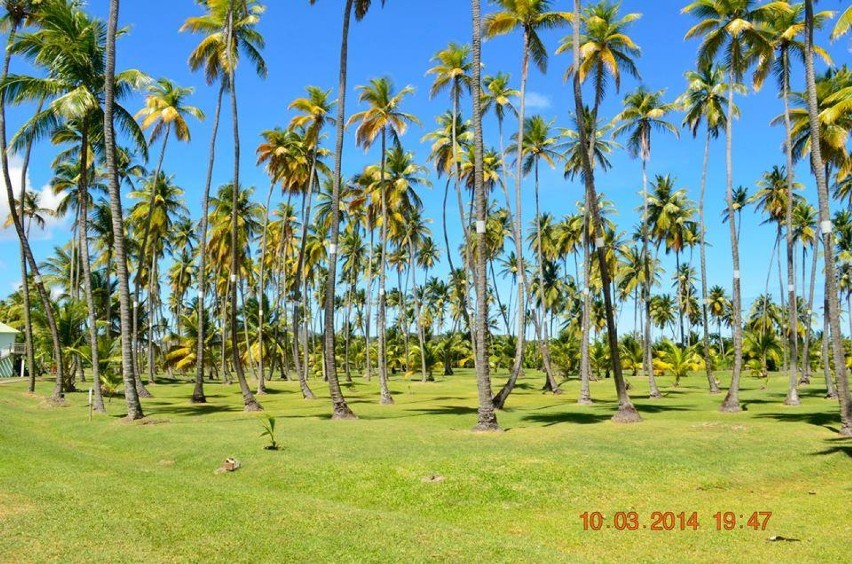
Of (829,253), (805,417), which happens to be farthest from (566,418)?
(829,253)

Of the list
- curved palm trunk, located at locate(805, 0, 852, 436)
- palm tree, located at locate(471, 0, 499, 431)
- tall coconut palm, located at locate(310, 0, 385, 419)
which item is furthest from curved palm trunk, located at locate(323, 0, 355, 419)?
curved palm trunk, located at locate(805, 0, 852, 436)

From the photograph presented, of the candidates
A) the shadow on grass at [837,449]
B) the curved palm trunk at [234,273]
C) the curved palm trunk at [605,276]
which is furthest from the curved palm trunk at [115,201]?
the shadow on grass at [837,449]

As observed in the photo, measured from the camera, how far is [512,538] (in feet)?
31.4

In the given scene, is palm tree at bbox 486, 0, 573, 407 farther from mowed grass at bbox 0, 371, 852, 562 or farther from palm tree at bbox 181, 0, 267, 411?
palm tree at bbox 181, 0, 267, 411

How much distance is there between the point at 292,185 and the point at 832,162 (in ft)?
103

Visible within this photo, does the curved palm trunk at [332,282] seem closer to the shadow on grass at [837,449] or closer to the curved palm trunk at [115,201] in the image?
the curved palm trunk at [115,201]

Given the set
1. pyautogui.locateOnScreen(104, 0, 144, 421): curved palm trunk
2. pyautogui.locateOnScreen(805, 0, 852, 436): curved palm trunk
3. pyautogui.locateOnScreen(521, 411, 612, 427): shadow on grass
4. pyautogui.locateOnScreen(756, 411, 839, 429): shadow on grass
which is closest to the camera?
pyautogui.locateOnScreen(805, 0, 852, 436): curved palm trunk

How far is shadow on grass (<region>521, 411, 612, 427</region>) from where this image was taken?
22.9 meters

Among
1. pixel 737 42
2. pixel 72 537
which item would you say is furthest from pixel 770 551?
pixel 737 42
